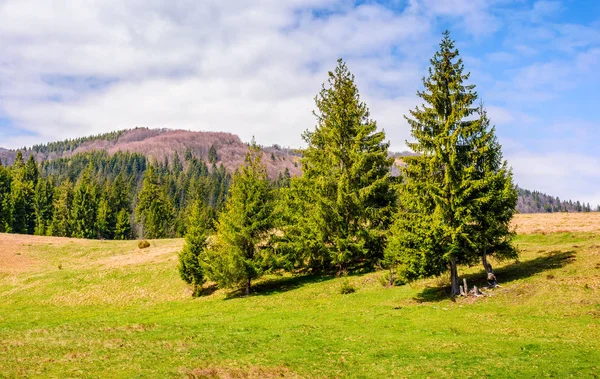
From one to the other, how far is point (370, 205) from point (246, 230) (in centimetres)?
1315

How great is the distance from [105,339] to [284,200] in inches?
1009

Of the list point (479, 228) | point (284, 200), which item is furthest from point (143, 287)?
point (479, 228)

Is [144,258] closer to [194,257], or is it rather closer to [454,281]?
[194,257]

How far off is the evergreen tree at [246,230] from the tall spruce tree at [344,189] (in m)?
3.99

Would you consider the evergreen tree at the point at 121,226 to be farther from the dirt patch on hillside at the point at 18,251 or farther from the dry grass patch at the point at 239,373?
the dry grass patch at the point at 239,373

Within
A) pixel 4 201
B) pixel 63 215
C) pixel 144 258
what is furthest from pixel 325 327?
pixel 4 201

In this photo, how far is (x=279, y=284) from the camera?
41.9 meters

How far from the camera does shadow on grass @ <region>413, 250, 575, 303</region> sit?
102 ft

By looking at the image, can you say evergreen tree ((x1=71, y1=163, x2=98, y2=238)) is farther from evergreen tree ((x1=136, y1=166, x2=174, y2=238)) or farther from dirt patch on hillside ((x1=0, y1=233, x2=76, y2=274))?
Answer: dirt patch on hillside ((x1=0, y1=233, x2=76, y2=274))

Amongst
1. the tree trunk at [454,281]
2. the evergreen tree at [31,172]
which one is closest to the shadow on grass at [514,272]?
the tree trunk at [454,281]

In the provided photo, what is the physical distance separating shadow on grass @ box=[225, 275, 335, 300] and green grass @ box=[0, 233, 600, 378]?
25 centimetres

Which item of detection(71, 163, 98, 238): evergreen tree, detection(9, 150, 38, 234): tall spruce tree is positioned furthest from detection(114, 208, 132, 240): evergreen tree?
detection(9, 150, 38, 234): tall spruce tree

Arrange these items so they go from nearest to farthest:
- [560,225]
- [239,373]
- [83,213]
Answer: [239,373]
[560,225]
[83,213]

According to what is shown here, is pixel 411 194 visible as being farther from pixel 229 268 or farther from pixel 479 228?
pixel 229 268
